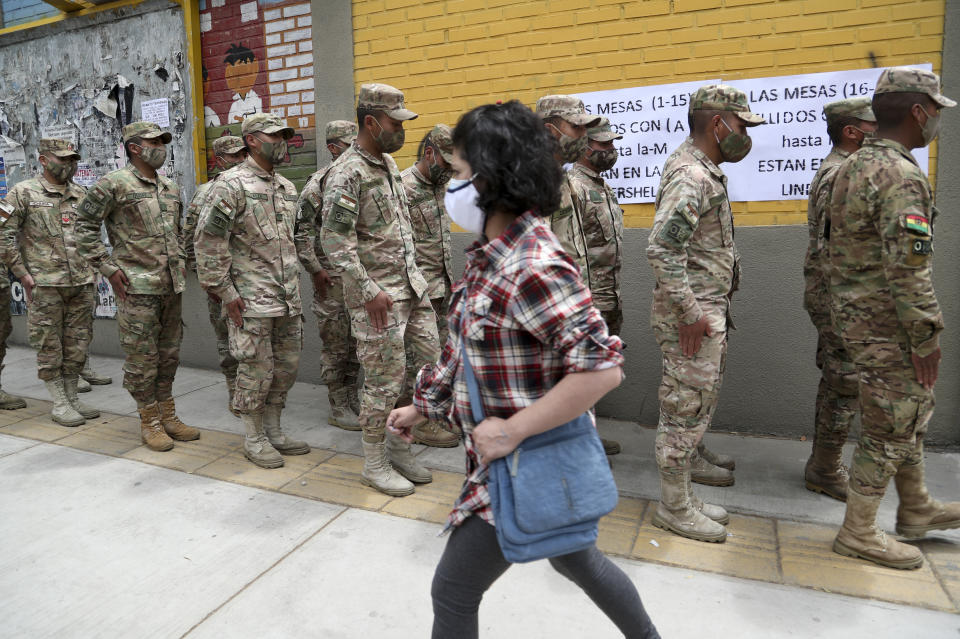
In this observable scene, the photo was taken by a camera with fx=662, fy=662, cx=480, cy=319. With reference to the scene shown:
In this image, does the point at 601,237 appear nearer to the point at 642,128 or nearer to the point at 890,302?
the point at 642,128

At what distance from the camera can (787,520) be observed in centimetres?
336

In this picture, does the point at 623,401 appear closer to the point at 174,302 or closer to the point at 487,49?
the point at 487,49

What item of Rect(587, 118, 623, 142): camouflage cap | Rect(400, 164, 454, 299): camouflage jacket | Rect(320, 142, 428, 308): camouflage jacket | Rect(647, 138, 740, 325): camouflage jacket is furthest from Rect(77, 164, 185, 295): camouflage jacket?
Rect(647, 138, 740, 325): camouflage jacket

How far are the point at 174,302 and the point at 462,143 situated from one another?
372 centimetres

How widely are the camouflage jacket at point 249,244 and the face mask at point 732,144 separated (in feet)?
8.62

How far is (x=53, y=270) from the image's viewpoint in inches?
206

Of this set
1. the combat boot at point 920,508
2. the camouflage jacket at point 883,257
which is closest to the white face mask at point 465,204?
the camouflage jacket at point 883,257

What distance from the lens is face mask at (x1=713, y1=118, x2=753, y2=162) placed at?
3.22m

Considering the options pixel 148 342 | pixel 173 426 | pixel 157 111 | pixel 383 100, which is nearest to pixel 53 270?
pixel 148 342

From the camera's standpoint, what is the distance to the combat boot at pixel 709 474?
12.4ft

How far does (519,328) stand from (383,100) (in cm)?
250

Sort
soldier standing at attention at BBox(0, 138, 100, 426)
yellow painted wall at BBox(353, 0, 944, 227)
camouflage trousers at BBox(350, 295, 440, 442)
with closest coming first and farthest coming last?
camouflage trousers at BBox(350, 295, 440, 442)
yellow painted wall at BBox(353, 0, 944, 227)
soldier standing at attention at BBox(0, 138, 100, 426)

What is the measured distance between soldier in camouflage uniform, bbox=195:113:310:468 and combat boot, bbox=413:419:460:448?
94 cm

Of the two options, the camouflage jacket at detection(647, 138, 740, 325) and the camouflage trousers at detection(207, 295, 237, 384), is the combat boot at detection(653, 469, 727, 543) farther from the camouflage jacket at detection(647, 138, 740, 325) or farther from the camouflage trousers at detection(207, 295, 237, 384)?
the camouflage trousers at detection(207, 295, 237, 384)
